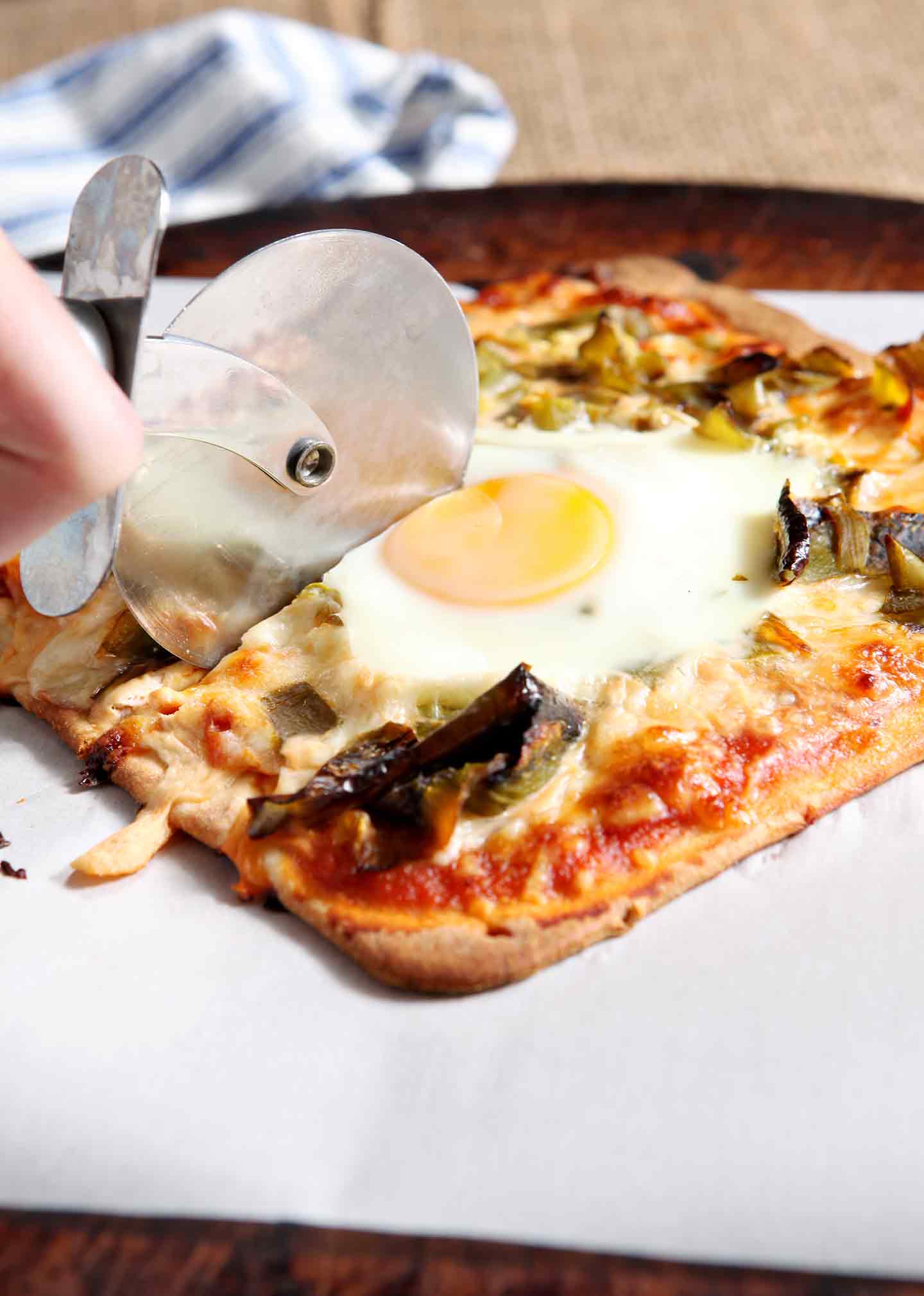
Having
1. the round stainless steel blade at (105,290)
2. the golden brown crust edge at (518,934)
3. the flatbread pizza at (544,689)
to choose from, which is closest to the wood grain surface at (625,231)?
the flatbread pizza at (544,689)

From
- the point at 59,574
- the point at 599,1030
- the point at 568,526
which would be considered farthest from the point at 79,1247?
the point at 568,526

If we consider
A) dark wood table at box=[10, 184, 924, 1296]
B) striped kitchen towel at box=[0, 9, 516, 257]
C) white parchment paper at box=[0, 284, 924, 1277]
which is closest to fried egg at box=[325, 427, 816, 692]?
white parchment paper at box=[0, 284, 924, 1277]

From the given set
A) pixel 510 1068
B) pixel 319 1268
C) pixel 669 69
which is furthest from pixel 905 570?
pixel 669 69

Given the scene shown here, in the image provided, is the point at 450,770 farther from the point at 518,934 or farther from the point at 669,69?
the point at 669,69

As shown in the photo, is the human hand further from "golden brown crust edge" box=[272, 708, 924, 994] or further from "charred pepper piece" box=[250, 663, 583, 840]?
"golden brown crust edge" box=[272, 708, 924, 994]

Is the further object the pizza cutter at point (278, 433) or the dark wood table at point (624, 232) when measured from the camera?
the dark wood table at point (624, 232)

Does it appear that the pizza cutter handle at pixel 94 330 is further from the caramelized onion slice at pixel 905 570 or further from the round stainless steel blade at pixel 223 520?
the caramelized onion slice at pixel 905 570
